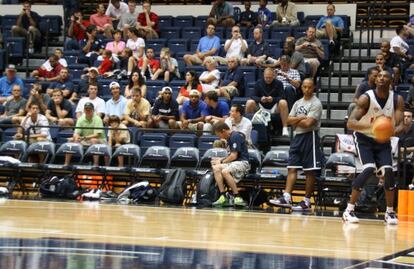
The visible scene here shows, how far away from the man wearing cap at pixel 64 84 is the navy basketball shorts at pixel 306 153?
6657 mm

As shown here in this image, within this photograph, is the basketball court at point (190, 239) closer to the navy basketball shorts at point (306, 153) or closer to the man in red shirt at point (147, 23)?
the navy basketball shorts at point (306, 153)

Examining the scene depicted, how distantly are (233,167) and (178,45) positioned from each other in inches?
280

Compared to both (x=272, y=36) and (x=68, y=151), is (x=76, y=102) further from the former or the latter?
(x=272, y=36)

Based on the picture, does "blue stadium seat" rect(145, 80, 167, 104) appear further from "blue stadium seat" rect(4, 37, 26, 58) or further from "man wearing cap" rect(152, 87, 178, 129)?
"blue stadium seat" rect(4, 37, 26, 58)

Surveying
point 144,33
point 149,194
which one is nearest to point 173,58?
point 144,33

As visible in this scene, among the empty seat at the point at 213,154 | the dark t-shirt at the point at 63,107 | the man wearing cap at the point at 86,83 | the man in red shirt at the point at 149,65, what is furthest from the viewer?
the man in red shirt at the point at 149,65

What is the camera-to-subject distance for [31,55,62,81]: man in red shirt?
21.0 metres

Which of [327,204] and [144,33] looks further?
[144,33]

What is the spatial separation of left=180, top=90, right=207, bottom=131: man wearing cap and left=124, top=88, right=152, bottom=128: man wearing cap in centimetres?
69

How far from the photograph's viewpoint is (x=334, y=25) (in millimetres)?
20344

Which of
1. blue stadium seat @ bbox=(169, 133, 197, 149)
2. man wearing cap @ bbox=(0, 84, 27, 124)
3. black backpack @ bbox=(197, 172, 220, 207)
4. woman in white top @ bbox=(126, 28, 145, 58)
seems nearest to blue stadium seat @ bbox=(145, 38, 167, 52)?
woman in white top @ bbox=(126, 28, 145, 58)

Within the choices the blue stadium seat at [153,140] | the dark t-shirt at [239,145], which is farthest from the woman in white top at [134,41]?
the dark t-shirt at [239,145]

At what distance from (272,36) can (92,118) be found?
4.93 meters

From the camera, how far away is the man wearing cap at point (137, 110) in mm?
17922
